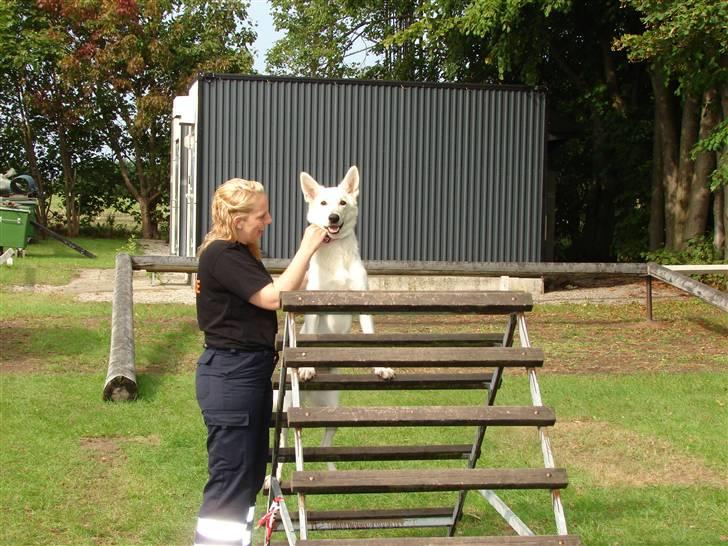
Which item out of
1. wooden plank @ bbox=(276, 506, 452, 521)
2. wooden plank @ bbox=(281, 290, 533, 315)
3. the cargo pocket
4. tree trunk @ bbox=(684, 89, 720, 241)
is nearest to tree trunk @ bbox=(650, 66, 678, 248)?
tree trunk @ bbox=(684, 89, 720, 241)

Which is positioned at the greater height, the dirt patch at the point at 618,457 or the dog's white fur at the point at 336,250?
the dog's white fur at the point at 336,250

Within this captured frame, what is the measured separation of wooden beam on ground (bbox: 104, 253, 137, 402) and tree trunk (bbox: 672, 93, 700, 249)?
455 inches

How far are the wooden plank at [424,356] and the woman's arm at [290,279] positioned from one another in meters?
0.24

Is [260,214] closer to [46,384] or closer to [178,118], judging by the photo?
[46,384]

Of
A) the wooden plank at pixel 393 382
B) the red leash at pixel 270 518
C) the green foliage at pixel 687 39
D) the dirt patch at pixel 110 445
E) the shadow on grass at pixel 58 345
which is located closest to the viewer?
the red leash at pixel 270 518

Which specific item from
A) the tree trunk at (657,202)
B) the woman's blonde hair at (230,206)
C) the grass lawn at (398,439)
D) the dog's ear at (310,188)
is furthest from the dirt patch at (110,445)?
the tree trunk at (657,202)

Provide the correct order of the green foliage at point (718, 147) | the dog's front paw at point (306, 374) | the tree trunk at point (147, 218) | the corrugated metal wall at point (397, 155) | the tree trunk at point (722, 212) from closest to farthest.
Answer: the dog's front paw at point (306, 374) < the green foliage at point (718, 147) < the tree trunk at point (722, 212) < the corrugated metal wall at point (397, 155) < the tree trunk at point (147, 218)

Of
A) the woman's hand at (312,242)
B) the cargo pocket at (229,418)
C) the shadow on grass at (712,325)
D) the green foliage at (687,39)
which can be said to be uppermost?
the green foliage at (687,39)

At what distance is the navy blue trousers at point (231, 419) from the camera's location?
4344 mm

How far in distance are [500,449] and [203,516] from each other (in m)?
3.49

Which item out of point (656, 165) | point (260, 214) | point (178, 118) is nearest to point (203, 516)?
point (260, 214)

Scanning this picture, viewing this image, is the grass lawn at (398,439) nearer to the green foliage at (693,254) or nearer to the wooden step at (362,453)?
the wooden step at (362,453)

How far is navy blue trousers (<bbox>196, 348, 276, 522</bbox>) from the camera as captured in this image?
434cm

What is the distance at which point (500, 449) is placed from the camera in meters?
7.39
